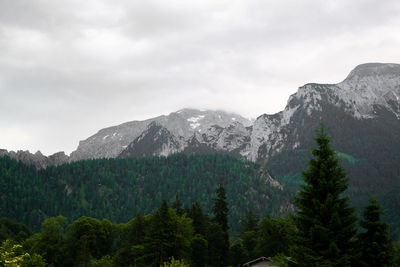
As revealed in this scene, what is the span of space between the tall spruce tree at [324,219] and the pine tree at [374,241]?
3.46 metres

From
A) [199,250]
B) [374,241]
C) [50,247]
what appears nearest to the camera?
[374,241]

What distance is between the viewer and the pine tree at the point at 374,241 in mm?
37750

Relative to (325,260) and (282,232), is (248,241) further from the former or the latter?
(325,260)

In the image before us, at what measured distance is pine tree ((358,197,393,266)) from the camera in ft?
124

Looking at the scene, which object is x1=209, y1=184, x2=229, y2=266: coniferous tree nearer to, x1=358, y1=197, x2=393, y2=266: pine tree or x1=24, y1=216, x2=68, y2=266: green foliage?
x1=24, y1=216, x2=68, y2=266: green foliage

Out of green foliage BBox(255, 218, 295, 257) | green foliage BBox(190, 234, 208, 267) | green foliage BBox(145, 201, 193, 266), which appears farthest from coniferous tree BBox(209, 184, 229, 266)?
green foliage BBox(145, 201, 193, 266)

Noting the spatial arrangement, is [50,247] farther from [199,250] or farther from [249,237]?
[249,237]

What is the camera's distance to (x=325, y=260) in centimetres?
3356

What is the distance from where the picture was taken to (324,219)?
3525 centimetres

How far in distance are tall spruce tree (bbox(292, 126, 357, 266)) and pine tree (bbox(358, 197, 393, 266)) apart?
3457mm

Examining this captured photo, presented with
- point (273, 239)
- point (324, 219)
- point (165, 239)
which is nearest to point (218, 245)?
point (273, 239)

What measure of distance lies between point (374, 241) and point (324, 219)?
7277 millimetres

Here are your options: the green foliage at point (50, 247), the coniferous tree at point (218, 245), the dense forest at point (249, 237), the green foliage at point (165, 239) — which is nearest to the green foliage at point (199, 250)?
the dense forest at point (249, 237)

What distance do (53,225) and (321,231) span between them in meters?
107
